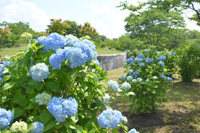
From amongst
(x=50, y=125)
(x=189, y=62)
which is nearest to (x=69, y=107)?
(x=50, y=125)

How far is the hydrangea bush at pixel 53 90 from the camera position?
49.6 inches

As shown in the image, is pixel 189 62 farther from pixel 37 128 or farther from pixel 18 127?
pixel 18 127

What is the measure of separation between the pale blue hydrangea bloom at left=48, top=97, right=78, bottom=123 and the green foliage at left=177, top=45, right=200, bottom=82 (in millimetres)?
7807

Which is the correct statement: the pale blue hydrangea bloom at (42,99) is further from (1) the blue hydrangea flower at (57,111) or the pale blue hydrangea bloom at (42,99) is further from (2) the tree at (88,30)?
(2) the tree at (88,30)

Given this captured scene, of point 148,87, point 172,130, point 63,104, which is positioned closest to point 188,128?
point 172,130

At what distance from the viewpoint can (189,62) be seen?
27.5 feet

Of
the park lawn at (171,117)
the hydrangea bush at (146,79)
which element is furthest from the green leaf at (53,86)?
the park lawn at (171,117)

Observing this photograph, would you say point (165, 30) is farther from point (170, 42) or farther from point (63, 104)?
point (63, 104)

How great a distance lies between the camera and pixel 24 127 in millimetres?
1174

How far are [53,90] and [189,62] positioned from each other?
8388 millimetres

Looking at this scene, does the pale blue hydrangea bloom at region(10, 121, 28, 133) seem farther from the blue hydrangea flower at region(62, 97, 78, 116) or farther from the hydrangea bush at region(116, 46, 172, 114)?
the hydrangea bush at region(116, 46, 172, 114)

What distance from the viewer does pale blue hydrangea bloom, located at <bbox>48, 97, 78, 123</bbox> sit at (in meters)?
1.21

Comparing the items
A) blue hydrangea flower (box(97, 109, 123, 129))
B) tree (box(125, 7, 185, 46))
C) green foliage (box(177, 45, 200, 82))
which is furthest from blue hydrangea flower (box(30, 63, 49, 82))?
tree (box(125, 7, 185, 46))

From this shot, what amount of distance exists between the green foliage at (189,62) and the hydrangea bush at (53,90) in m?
7.47
